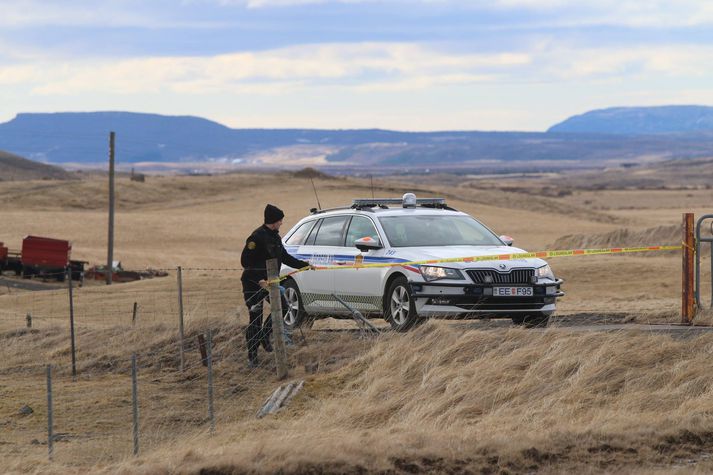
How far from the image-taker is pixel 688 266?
13.9 m

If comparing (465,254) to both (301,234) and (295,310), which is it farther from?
(301,234)

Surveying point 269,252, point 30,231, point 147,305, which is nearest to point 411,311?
point 269,252

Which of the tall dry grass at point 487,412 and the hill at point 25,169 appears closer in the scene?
the tall dry grass at point 487,412

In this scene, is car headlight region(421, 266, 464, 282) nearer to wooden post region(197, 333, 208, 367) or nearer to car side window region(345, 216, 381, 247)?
car side window region(345, 216, 381, 247)

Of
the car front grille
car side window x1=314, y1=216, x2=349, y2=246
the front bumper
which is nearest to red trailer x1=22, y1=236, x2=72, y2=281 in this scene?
car side window x1=314, y1=216, x2=349, y2=246

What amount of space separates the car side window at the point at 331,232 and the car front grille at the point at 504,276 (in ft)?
7.11

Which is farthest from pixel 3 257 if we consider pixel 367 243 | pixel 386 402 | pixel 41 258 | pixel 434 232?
pixel 386 402

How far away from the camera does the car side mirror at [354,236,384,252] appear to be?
46.4 ft

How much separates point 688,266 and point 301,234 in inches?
190

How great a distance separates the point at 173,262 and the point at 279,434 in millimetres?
33968

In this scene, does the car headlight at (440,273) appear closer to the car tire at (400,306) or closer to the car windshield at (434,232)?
the car tire at (400,306)

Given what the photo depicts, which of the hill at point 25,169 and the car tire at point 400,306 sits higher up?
the hill at point 25,169

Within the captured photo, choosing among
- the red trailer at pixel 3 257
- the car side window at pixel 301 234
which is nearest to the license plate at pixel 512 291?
the car side window at pixel 301 234

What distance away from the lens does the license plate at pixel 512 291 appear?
44.3ft
